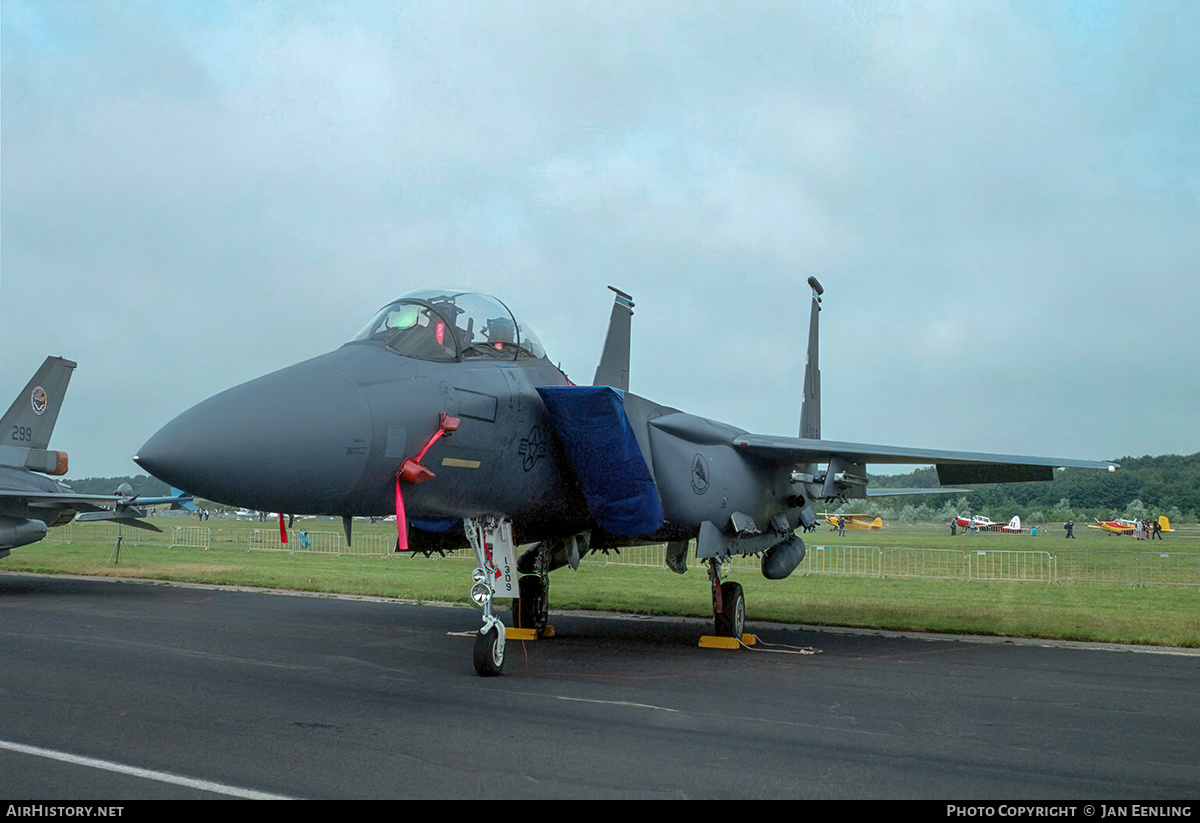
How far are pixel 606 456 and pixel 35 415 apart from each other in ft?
62.7

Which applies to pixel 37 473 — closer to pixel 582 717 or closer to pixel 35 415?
pixel 35 415

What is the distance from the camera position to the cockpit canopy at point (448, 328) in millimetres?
7496

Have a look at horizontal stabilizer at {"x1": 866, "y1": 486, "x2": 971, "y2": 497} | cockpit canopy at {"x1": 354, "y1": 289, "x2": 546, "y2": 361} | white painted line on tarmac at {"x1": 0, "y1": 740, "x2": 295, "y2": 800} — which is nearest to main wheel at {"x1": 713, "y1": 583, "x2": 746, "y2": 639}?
horizontal stabilizer at {"x1": 866, "y1": 486, "x2": 971, "y2": 497}

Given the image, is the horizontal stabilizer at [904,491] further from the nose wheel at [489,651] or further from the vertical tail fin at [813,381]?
the nose wheel at [489,651]

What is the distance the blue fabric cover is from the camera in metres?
8.48

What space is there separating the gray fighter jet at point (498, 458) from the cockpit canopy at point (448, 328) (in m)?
0.02

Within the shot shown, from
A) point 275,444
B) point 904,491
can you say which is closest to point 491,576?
point 275,444

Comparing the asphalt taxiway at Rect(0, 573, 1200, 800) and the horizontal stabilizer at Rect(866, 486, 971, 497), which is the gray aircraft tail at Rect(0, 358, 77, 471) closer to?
the asphalt taxiway at Rect(0, 573, 1200, 800)

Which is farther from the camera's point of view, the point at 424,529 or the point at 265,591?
the point at 265,591

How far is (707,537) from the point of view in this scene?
1097 cm

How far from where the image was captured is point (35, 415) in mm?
21844

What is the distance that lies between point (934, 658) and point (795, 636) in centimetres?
264
